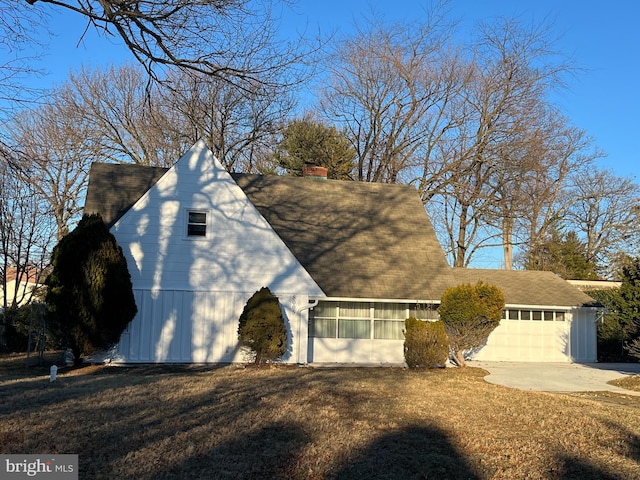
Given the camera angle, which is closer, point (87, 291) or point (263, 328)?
point (87, 291)

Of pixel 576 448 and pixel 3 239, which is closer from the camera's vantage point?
pixel 576 448

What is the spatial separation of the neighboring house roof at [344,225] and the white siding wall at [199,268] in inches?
47.3

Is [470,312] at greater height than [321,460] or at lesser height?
greater

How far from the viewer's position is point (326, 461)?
21.7 feet

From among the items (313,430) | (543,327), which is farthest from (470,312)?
(313,430)

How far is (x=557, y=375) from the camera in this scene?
17891 mm

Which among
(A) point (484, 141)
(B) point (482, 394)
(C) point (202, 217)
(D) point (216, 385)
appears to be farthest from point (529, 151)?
(D) point (216, 385)

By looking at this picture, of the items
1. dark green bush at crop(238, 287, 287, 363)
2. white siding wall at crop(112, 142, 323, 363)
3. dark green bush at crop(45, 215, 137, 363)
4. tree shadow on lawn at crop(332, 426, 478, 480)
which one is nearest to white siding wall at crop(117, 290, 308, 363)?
white siding wall at crop(112, 142, 323, 363)

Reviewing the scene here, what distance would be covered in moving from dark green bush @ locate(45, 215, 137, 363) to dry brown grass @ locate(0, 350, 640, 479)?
3.13 metres

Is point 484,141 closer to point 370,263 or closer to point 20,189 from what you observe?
point 370,263

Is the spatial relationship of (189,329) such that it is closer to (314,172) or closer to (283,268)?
(283,268)

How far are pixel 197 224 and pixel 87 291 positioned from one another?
3.71 metres

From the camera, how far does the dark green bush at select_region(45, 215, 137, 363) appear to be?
51.1 feet

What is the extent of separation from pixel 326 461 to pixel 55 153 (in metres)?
25.5
